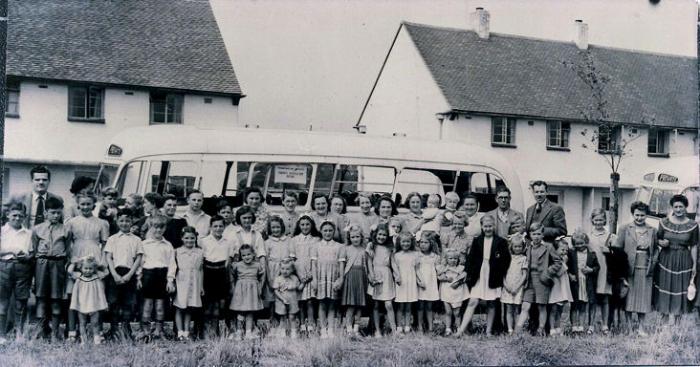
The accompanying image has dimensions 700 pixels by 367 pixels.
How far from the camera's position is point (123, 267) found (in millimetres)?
6043

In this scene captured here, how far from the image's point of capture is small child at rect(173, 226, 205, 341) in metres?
6.07

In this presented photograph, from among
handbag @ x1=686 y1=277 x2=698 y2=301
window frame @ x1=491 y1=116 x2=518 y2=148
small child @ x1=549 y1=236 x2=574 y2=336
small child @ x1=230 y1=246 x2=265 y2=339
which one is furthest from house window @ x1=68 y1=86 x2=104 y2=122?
handbag @ x1=686 y1=277 x2=698 y2=301

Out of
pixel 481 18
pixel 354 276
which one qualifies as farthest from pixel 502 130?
pixel 354 276

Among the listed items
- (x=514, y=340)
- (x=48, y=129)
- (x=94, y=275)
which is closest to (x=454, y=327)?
(x=514, y=340)

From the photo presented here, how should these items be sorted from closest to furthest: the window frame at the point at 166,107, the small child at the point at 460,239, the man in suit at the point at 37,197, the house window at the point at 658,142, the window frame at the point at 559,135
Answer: the man in suit at the point at 37,197, the small child at the point at 460,239, the house window at the point at 658,142, the window frame at the point at 166,107, the window frame at the point at 559,135

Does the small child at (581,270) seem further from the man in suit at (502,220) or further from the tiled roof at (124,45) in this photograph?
the tiled roof at (124,45)

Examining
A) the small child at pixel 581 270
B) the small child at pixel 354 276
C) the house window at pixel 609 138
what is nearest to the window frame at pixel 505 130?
the house window at pixel 609 138

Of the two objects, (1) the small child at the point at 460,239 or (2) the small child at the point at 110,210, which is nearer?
(2) the small child at the point at 110,210

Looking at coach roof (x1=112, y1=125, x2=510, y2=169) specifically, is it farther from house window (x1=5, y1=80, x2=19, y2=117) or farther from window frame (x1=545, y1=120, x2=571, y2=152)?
window frame (x1=545, y1=120, x2=571, y2=152)

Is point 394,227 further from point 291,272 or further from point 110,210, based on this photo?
point 110,210

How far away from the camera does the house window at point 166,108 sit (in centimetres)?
1385

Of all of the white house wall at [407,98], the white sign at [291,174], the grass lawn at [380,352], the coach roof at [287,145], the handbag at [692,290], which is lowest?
the grass lawn at [380,352]

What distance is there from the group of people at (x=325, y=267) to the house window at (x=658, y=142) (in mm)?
A: 5073

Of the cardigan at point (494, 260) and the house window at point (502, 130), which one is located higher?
the house window at point (502, 130)
